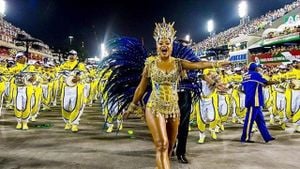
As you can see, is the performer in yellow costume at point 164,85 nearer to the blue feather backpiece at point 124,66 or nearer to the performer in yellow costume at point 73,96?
the blue feather backpiece at point 124,66

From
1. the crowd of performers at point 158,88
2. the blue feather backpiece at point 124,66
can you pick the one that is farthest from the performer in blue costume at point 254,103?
the blue feather backpiece at point 124,66

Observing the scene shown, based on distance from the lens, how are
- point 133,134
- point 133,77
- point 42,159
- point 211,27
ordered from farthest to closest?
point 211,27, point 133,134, point 42,159, point 133,77

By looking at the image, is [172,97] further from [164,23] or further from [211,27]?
[211,27]

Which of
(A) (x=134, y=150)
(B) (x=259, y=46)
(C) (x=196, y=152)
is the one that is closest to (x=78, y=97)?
(A) (x=134, y=150)

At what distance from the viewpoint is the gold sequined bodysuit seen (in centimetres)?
521

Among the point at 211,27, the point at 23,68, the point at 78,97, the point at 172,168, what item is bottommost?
the point at 172,168

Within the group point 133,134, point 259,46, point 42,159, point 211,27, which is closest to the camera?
point 42,159

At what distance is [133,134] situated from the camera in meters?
10.2

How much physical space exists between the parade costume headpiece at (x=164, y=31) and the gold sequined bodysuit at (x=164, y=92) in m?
0.33

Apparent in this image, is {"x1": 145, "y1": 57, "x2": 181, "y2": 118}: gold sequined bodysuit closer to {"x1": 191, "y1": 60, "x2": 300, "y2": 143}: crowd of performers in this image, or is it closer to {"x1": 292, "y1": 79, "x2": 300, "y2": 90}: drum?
{"x1": 191, "y1": 60, "x2": 300, "y2": 143}: crowd of performers

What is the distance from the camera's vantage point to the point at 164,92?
17.3 feet

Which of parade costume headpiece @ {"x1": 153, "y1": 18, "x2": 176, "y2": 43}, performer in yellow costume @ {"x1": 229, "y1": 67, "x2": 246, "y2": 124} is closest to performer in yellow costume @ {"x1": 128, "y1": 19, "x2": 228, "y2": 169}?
parade costume headpiece @ {"x1": 153, "y1": 18, "x2": 176, "y2": 43}

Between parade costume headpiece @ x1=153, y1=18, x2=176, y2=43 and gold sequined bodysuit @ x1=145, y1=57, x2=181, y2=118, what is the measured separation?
328 millimetres

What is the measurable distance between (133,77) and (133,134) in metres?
4.08
